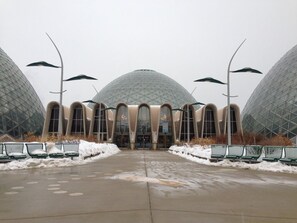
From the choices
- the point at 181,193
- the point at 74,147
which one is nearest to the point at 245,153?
the point at 74,147

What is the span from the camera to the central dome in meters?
88.8

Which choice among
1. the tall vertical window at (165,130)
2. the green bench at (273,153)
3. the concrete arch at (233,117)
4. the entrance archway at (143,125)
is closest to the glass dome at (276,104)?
the concrete arch at (233,117)

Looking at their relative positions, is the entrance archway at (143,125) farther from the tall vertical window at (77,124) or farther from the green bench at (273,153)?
the green bench at (273,153)

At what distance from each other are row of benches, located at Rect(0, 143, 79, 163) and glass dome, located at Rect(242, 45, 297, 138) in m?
36.3

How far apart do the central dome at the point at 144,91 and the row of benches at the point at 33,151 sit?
212 ft

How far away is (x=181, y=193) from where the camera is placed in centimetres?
885

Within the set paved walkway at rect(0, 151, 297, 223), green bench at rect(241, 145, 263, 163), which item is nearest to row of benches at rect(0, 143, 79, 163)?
paved walkway at rect(0, 151, 297, 223)

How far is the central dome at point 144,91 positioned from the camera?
88.8 metres

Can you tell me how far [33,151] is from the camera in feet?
62.6

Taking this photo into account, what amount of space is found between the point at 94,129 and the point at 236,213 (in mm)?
62514

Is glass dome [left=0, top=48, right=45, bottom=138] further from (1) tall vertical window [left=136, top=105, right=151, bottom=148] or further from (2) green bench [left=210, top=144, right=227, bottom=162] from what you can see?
(2) green bench [left=210, top=144, right=227, bottom=162]

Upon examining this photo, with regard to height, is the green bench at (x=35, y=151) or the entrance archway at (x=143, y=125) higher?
the entrance archway at (x=143, y=125)

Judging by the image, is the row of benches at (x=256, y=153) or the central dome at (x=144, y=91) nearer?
Result: the row of benches at (x=256, y=153)

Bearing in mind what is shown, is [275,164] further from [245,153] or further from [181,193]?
[181,193]
